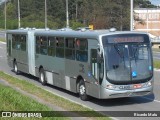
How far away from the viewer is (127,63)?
15414 mm

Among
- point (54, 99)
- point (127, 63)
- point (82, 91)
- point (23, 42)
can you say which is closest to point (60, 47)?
point (82, 91)

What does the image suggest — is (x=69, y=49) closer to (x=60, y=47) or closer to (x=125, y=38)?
(x=60, y=47)

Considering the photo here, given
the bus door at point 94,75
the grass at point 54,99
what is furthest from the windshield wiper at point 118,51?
the grass at point 54,99

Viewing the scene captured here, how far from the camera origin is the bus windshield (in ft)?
A: 50.1

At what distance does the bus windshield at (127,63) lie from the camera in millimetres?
15266

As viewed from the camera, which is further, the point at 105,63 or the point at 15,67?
the point at 15,67

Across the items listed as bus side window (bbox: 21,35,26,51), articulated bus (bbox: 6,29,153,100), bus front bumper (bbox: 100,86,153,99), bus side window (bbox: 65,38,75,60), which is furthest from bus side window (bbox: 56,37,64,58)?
bus side window (bbox: 21,35,26,51)

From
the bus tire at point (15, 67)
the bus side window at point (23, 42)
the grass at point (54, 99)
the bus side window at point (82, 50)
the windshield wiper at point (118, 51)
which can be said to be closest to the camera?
the grass at point (54, 99)

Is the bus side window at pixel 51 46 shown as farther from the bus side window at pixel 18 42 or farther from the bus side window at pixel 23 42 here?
the bus side window at pixel 18 42

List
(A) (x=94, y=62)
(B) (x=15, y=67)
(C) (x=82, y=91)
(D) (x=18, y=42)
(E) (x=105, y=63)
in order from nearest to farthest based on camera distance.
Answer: (E) (x=105, y=63)
(A) (x=94, y=62)
(C) (x=82, y=91)
(D) (x=18, y=42)
(B) (x=15, y=67)

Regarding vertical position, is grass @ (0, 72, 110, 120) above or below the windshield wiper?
below

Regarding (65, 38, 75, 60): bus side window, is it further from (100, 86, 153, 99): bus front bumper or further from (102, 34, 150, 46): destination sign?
(100, 86, 153, 99): bus front bumper

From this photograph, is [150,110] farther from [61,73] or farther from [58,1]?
[58,1]

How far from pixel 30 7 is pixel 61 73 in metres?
112
